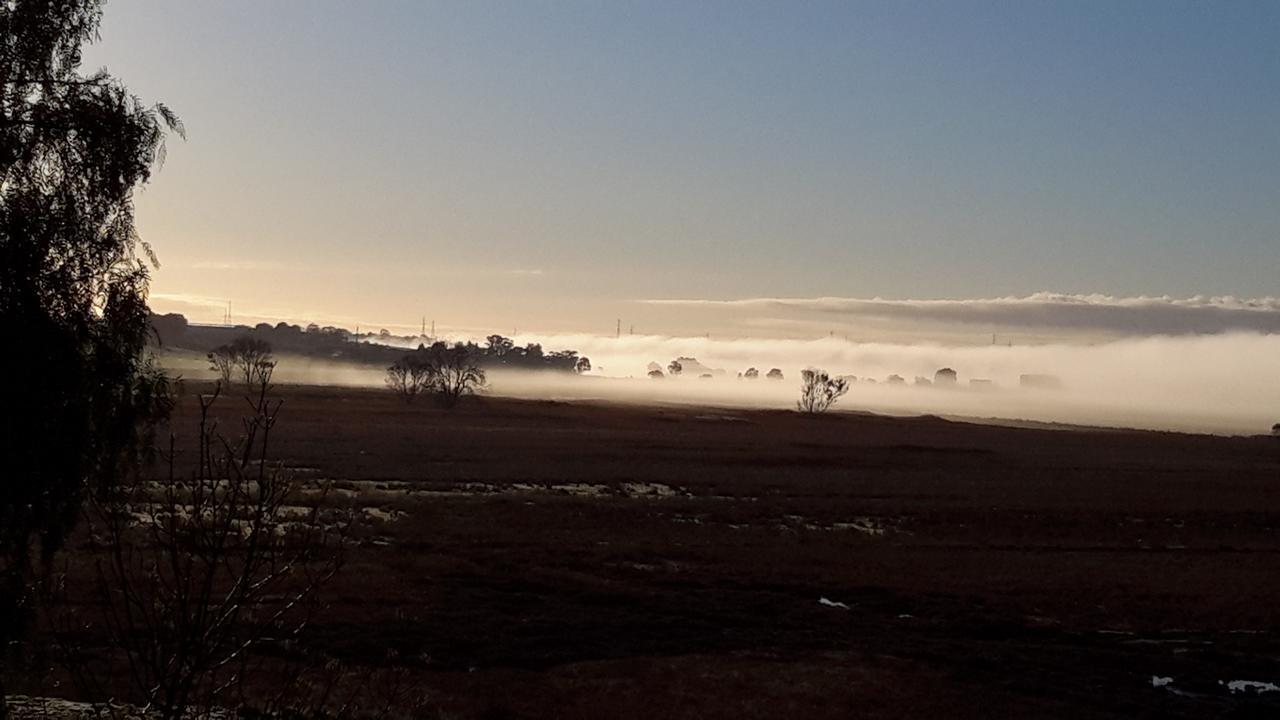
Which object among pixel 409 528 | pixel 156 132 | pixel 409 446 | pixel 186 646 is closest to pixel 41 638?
pixel 156 132

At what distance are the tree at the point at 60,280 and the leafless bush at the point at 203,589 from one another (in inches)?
36.3

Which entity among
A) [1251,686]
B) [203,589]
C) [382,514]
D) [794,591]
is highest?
[203,589]

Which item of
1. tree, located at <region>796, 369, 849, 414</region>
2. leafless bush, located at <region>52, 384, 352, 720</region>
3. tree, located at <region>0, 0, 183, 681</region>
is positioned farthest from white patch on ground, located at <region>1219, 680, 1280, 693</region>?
tree, located at <region>796, 369, 849, 414</region>

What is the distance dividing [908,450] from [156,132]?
92.5 metres

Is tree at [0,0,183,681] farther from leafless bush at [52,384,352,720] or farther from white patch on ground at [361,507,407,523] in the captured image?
white patch on ground at [361,507,407,523]

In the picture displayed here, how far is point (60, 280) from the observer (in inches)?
544

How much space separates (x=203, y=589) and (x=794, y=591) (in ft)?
83.7

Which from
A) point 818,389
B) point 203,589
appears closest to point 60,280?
point 203,589

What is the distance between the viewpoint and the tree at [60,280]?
13148 millimetres

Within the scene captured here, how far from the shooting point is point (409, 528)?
39.0 m

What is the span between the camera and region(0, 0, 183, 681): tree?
13.1 m

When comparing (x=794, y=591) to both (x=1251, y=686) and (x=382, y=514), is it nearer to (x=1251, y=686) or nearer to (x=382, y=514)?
(x=1251, y=686)

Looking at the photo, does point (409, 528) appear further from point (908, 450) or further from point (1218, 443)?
point (1218, 443)

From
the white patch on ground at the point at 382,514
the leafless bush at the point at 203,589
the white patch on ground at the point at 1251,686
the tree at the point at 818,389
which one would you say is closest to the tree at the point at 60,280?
the leafless bush at the point at 203,589
